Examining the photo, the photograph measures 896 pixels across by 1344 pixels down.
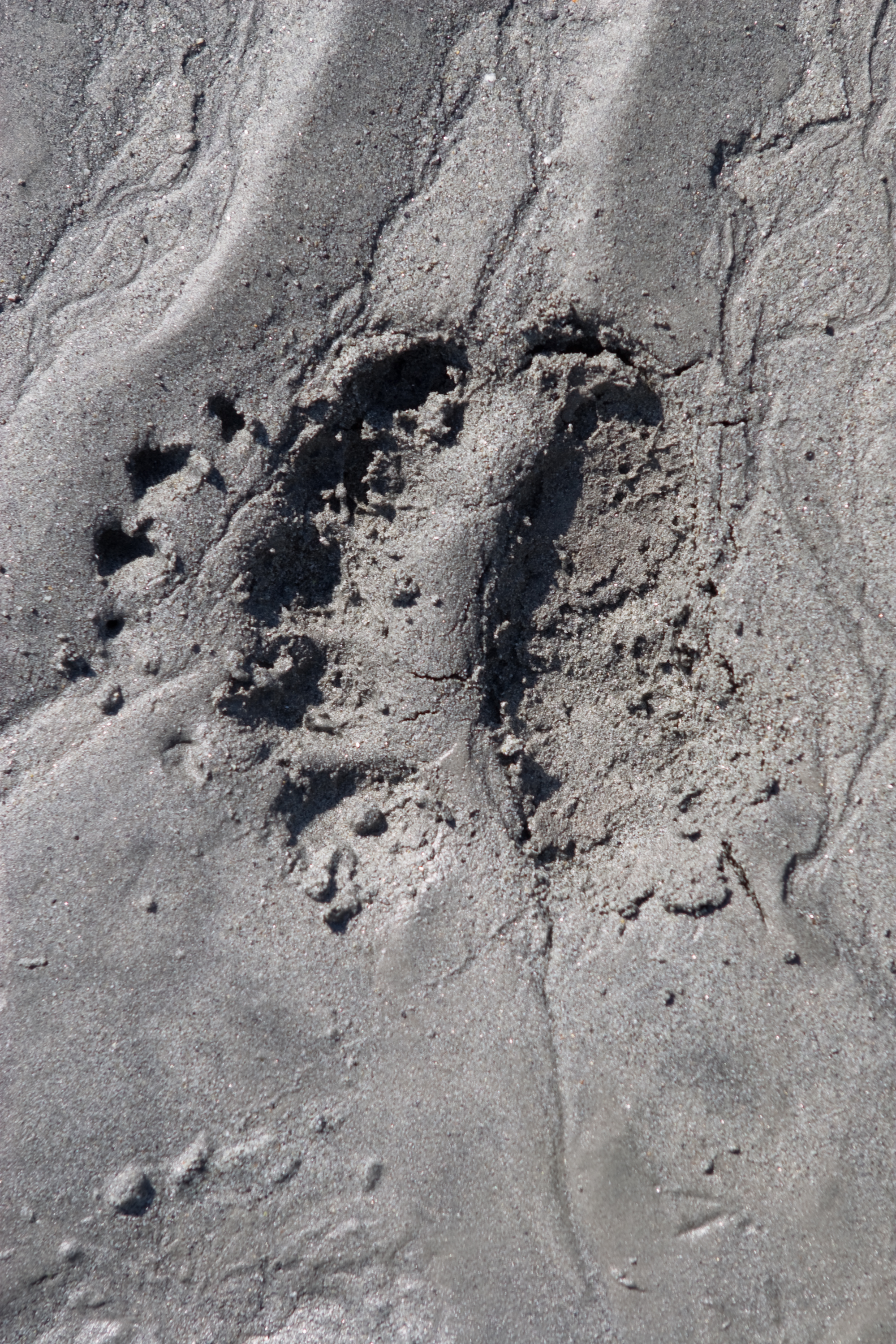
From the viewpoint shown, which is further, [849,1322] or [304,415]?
[304,415]

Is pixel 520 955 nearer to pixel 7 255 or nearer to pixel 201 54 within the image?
pixel 7 255

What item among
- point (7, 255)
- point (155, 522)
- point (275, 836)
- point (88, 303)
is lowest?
point (275, 836)

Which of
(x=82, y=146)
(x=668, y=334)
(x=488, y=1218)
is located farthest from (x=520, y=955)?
(x=82, y=146)

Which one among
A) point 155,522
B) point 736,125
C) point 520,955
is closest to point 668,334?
point 736,125

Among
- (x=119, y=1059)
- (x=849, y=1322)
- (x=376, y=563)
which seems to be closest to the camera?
(x=849, y=1322)

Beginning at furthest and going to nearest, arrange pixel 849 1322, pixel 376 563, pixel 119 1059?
pixel 376 563, pixel 119 1059, pixel 849 1322

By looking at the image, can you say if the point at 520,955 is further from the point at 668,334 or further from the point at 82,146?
the point at 82,146

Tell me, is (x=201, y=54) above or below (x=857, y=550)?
above
